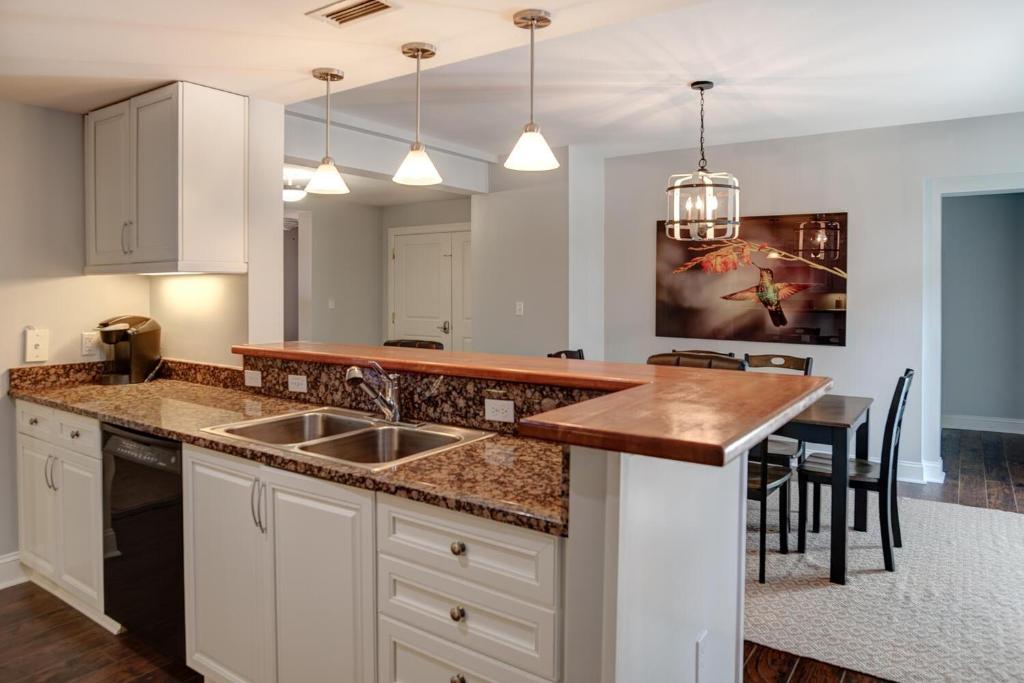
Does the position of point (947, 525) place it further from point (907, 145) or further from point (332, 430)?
point (332, 430)

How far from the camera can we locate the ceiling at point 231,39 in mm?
2164

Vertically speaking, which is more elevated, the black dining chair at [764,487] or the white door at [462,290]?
the white door at [462,290]

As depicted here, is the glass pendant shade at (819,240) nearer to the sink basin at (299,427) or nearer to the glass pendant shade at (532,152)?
the glass pendant shade at (532,152)

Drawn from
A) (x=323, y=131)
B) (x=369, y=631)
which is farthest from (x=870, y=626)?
(x=323, y=131)

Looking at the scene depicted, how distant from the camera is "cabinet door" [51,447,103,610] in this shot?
8.41 feet

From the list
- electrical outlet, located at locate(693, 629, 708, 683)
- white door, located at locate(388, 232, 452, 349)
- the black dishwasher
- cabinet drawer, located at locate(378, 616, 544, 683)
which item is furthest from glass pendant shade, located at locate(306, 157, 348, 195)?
white door, located at locate(388, 232, 452, 349)

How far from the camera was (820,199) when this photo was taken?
493 centimetres

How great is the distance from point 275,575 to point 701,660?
3.75 feet

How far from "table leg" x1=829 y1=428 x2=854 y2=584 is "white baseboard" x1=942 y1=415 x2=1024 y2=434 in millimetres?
4494

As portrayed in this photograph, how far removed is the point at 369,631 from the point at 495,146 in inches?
170

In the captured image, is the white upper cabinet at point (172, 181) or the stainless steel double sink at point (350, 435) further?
the white upper cabinet at point (172, 181)

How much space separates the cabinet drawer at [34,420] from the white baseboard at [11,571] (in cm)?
57

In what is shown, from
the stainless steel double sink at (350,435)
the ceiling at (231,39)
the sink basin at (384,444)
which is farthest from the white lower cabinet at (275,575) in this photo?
the ceiling at (231,39)

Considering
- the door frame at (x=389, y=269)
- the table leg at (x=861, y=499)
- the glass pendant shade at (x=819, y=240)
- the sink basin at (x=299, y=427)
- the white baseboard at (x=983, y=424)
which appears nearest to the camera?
the sink basin at (x=299, y=427)
